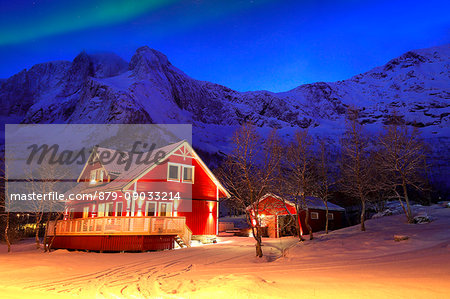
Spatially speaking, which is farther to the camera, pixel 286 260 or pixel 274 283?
pixel 286 260

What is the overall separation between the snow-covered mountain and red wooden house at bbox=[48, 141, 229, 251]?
181 feet

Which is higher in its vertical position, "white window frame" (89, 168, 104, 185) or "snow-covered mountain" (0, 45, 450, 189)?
"snow-covered mountain" (0, 45, 450, 189)

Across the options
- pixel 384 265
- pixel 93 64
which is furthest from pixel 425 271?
pixel 93 64

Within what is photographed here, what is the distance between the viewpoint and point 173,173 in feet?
79.9

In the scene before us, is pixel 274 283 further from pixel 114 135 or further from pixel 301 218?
pixel 114 135

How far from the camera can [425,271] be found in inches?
321

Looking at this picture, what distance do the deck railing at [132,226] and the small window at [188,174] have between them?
4674 millimetres

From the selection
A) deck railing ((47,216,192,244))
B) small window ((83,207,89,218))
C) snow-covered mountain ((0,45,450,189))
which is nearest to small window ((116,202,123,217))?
deck railing ((47,216,192,244))

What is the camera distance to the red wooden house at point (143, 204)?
19.4m

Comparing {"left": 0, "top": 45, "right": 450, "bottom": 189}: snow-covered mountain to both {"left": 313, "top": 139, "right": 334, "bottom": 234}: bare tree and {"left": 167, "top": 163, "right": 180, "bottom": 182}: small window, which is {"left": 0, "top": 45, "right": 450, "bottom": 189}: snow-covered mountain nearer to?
{"left": 313, "top": 139, "right": 334, "bottom": 234}: bare tree

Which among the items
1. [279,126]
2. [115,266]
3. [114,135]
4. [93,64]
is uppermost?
[93,64]

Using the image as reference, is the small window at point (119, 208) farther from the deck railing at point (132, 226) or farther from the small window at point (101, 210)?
the small window at point (101, 210)

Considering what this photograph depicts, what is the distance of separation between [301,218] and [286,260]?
57.7 feet

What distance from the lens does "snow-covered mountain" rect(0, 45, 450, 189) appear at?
92.0 meters
